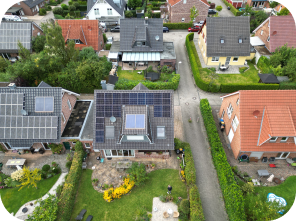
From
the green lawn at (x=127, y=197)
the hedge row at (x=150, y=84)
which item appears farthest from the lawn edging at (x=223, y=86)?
the green lawn at (x=127, y=197)

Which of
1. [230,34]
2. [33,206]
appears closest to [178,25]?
[230,34]

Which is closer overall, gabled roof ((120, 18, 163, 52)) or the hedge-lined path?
the hedge-lined path

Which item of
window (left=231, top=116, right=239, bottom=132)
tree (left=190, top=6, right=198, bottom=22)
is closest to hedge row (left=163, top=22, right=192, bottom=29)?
tree (left=190, top=6, right=198, bottom=22)

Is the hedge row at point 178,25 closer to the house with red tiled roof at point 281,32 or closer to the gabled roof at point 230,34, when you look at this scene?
the gabled roof at point 230,34

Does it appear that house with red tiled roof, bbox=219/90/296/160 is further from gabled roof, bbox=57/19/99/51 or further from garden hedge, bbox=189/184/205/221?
gabled roof, bbox=57/19/99/51

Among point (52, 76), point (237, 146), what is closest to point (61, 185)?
point (52, 76)
